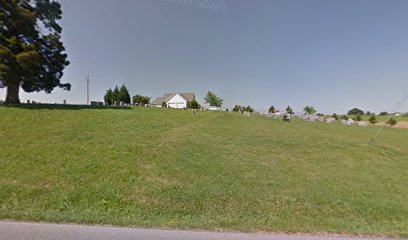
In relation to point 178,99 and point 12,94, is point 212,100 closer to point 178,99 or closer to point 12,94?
point 178,99

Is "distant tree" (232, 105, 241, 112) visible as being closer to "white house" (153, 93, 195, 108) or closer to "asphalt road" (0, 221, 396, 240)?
"white house" (153, 93, 195, 108)

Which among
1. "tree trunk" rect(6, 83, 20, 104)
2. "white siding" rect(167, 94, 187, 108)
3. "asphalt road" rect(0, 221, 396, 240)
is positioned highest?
"white siding" rect(167, 94, 187, 108)

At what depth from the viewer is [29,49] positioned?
18688mm

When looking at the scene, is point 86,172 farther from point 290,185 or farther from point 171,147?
point 290,185

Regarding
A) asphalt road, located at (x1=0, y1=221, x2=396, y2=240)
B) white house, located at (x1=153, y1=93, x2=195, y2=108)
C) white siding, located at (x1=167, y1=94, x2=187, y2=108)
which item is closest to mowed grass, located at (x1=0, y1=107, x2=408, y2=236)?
asphalt road, located at (x1=0, y1=221, x2=396, y2=240)

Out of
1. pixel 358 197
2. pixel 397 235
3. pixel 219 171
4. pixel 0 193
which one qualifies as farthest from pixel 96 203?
pixel 358 197

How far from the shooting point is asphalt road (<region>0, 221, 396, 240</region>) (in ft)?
13.0

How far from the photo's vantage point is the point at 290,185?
751cm

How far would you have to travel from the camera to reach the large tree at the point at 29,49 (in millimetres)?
17828

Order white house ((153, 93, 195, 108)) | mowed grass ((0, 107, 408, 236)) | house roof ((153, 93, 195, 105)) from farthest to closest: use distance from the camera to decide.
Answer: house roof ((153, 93, 195, 105))
white house ((153, 93, 195, 108))
mowed grass ((0, 107, 408, 236))

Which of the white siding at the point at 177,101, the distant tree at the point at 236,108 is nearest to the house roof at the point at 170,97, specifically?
the white siding at the point at 177,101

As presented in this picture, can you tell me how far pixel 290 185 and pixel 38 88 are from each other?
73.3ft

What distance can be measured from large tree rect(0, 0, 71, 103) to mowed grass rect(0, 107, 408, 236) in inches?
334

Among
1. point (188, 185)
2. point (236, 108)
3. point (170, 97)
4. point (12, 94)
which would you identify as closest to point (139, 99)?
point (170, 97)
